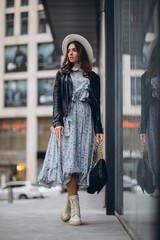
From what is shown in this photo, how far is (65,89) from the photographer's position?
372 centimetres

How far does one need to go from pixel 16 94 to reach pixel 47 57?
3.84 meters

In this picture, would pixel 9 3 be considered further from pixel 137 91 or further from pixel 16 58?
pixel 137 91

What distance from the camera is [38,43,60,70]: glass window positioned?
3177 centimetres

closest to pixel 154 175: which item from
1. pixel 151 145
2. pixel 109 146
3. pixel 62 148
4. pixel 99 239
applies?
pixel 151 145

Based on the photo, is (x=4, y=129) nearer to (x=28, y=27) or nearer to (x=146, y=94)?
(x=28, y=27)

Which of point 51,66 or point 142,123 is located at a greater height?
point 51,66

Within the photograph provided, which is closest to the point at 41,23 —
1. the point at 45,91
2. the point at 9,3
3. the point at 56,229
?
the point at 9,3

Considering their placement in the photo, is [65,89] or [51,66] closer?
[65,89]

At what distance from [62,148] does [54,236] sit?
0.88 metres

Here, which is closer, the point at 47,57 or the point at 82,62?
the point at 82,62

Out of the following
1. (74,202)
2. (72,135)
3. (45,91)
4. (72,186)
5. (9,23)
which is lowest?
(74,202)

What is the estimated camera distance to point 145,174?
2.05 meters

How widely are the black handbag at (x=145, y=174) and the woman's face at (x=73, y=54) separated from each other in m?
1.86

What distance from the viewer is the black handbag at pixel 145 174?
190 cm
